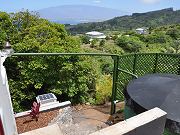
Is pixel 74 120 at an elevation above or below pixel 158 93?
below

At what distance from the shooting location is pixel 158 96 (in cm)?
346

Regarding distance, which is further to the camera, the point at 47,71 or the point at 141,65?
the point at 47,71

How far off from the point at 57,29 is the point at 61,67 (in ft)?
5.57

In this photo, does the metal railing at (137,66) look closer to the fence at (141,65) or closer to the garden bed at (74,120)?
the fence at (141,65)

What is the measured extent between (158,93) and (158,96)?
Answer: 0.29 ft

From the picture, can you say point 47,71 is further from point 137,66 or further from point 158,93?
point 158,93

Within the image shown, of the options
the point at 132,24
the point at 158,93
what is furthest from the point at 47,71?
the point at 132,24

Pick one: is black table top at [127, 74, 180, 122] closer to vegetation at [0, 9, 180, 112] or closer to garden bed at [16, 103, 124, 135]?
garden bed at [16, 103, 124, 135]

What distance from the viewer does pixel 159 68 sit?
23.8ft

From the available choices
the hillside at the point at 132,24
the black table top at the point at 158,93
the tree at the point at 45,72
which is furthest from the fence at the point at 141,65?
the hillside at the point at 132,24

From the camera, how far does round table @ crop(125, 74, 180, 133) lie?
3.04 meters

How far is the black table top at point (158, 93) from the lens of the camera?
319 centimetres

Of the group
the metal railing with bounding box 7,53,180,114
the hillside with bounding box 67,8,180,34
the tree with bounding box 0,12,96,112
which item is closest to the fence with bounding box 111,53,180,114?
the metal railing with bounding box 7,53,180,114

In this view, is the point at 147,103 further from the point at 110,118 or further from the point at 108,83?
the point at 108,83
